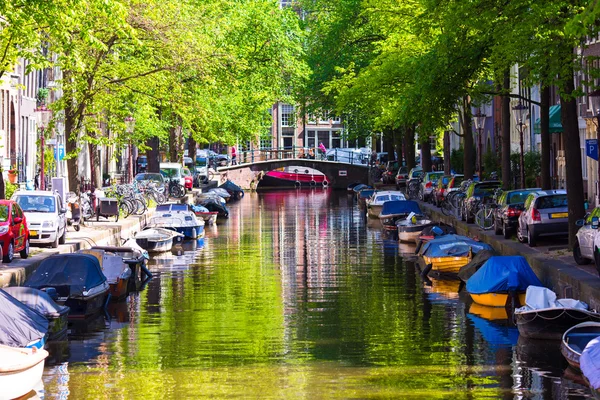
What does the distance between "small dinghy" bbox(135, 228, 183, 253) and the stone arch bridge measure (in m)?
63.7

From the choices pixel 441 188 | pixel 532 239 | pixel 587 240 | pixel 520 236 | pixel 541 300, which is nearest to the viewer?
pixel 541 300

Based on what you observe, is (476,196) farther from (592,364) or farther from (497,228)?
(592,364)

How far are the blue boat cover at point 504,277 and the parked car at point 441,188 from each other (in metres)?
30.7

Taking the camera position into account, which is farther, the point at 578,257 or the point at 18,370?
the point at 578,257

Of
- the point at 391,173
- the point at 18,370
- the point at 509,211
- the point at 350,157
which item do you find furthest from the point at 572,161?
the point at 350,157

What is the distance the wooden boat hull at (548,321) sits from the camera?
23672 millimetres

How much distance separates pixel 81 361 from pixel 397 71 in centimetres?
3656

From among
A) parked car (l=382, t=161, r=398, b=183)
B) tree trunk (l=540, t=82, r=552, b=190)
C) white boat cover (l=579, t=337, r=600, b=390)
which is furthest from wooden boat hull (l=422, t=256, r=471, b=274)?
parked car (l=382, t=161, r=398, b=183)

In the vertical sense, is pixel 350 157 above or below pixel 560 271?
above

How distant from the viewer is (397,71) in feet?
189

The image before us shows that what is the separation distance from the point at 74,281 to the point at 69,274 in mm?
191

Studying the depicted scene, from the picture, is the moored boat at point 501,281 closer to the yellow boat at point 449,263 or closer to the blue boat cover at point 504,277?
the blue boat cover at point 504,277

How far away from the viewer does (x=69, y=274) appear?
29047 mm

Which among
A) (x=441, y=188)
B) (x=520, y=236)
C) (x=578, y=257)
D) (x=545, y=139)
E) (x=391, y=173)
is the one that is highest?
(x=391, y=173)
